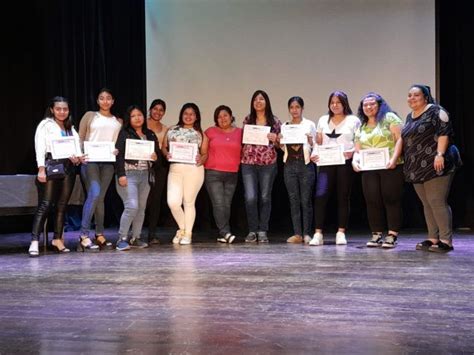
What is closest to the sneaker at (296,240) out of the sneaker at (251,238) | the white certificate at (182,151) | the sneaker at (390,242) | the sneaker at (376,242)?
the sneaker at (251,238)

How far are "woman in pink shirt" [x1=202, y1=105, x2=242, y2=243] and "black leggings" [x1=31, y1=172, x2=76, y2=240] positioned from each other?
1376mm

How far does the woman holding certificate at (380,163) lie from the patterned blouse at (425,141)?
0.19 m

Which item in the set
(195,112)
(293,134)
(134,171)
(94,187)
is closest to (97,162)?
(94,187)

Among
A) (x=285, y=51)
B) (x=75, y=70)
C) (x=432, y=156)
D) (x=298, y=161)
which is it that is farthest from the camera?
(x=75, y=70)

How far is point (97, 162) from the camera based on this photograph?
529 centimetres

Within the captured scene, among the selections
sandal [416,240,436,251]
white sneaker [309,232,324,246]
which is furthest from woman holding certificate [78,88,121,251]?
sandal [416,240,436,251]

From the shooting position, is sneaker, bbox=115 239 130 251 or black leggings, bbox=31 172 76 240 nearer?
black leggings, bbox=31 172 76 240

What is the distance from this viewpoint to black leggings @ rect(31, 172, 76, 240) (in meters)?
5.01

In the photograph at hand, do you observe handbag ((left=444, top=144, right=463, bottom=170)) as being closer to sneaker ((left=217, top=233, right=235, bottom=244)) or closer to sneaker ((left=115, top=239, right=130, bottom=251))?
sneaker ((left=217, top=233, right=235, bottom=244))

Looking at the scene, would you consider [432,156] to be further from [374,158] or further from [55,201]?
[55,201]

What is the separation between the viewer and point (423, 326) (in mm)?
2469

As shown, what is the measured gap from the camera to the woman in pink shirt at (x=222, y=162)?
5719mm

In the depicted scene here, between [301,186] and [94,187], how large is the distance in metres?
2.00

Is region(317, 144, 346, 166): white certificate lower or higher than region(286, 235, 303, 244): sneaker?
higher
